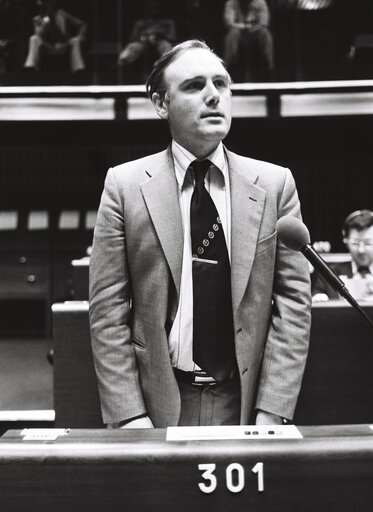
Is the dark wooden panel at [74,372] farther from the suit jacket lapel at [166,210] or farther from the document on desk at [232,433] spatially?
the document on desk at [232,433]

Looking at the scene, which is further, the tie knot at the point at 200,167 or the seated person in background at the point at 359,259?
the seated person in background at the point at 359,259

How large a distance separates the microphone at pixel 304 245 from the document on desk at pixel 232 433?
245 mm

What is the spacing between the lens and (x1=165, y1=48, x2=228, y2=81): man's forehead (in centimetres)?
121

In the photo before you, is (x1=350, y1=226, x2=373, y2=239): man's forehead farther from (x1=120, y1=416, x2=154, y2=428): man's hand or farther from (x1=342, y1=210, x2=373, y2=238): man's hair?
(x1=120, y1=416, x2=154, y2=428): man's hand

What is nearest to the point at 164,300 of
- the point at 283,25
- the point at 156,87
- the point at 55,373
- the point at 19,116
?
the point at 156,87

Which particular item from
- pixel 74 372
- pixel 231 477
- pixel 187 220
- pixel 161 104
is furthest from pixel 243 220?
pixel 74 372

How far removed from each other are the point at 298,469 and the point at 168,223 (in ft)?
2.14

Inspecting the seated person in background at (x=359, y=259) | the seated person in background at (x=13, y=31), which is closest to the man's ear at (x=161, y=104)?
the seated person in background at (x=359, y=259)

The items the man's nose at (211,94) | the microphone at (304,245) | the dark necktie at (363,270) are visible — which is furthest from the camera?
the dark necktie at (363,270)

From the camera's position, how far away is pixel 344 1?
30.8 feet

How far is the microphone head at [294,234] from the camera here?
966mm

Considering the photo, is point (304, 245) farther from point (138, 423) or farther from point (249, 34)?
point (249, 34)

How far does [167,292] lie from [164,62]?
550 mm

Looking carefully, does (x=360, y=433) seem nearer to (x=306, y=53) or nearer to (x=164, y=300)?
(x=164, y=300)
